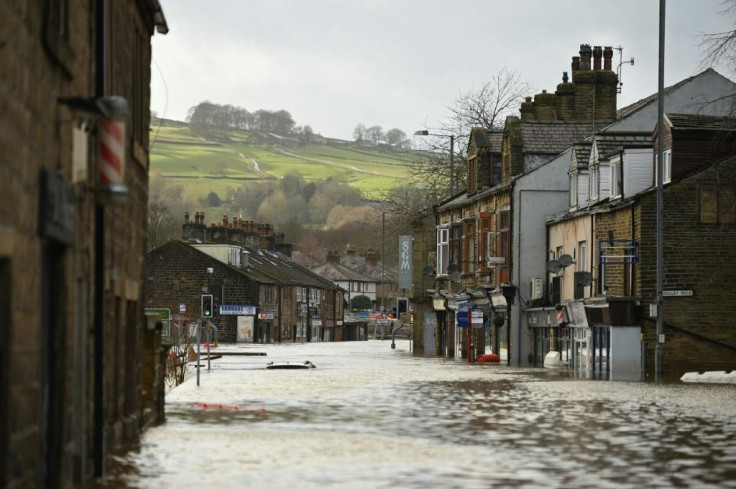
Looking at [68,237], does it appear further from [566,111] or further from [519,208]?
[566,111]

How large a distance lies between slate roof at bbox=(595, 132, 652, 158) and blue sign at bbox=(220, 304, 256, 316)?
52.3 meters

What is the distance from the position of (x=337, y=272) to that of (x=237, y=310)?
68.2 meters

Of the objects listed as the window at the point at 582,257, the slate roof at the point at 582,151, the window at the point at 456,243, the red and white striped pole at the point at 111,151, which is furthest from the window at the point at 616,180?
the red and white striped pole at the point at 111,151

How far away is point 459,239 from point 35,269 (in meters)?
57.8

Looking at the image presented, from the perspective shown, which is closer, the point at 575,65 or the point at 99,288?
the point at 99,288

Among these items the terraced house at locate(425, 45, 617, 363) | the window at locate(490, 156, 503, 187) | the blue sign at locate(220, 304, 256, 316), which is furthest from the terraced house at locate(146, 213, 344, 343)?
the window at locate(490, 156, 503, 187)

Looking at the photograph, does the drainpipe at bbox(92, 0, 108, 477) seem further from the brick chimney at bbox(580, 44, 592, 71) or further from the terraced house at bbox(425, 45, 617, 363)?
the brick chimney at bbox(580, 44, 592, 71)

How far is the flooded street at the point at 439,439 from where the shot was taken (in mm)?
13938

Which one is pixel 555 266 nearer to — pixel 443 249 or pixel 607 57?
pixel 607 57

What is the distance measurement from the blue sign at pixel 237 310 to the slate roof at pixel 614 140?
172 ft

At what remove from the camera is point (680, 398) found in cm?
2834

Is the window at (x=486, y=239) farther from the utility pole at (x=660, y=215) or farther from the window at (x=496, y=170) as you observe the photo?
the utility pole at (x=660, y=215)

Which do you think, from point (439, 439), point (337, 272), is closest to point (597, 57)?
point (439, 439)

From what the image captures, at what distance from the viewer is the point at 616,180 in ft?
153
